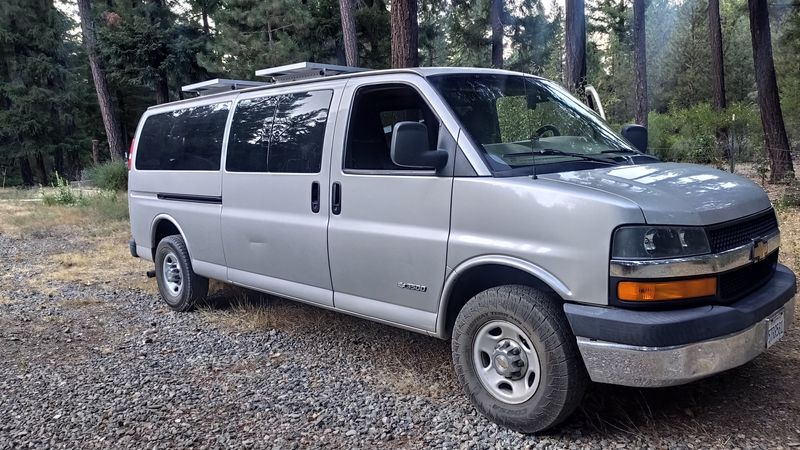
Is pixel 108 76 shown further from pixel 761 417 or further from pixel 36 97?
pixel 761 417

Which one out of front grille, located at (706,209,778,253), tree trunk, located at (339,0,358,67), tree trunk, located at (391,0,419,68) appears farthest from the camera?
tree trunk, located at (339,0,358,67)

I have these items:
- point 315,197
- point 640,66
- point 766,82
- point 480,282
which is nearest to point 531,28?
point 640,66

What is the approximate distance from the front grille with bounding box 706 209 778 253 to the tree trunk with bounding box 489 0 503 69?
20523mm

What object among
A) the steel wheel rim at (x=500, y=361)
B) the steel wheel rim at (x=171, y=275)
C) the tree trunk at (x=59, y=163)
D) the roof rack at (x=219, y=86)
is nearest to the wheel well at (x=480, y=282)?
the steel wheel rim at (x=500, y=361)

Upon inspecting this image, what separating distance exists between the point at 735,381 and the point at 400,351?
2.31 m

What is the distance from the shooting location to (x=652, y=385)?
2.88 metres

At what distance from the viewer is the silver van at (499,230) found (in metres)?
2.89

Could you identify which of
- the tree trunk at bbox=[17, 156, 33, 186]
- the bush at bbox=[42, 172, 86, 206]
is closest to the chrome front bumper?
the bush at bbox=[42, 172, 86, 206]

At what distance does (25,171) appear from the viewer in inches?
1297

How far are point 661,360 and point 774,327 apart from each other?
94 centimetres

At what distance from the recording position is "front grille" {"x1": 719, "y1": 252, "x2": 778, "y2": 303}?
3047 millimetres

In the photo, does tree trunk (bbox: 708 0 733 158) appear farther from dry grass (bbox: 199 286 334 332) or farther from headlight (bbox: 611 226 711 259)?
headlight (bbox: 611 226 711 259)

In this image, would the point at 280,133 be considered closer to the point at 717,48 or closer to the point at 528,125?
the point at 528,125

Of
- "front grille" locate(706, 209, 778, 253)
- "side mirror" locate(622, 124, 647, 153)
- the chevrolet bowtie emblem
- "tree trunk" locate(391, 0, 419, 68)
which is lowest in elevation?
the chevrolet bowtie emblem
